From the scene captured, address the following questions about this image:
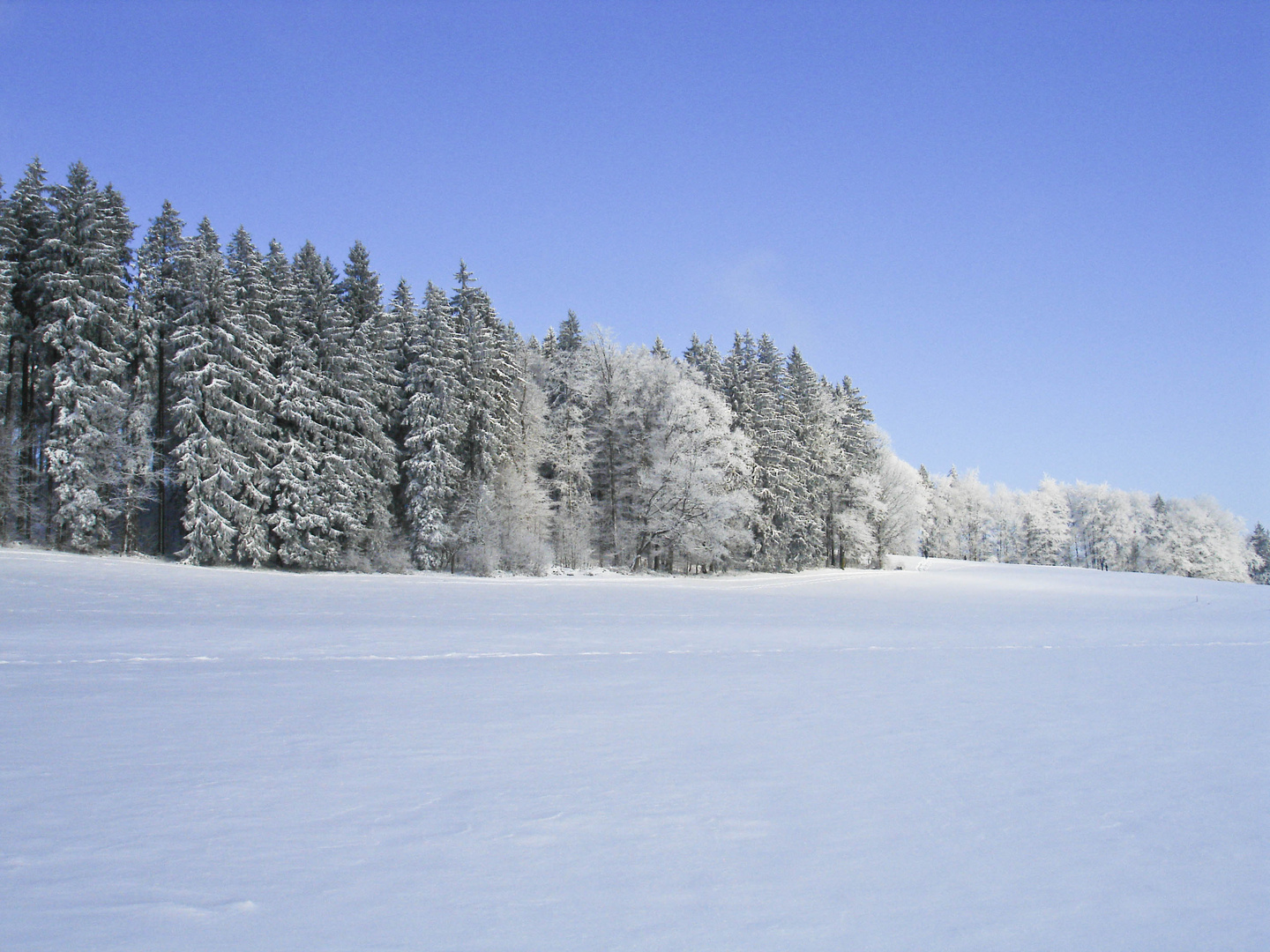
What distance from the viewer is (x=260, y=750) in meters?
5.79

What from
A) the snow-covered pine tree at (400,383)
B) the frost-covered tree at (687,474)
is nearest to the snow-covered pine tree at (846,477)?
the frost-covered tree at (687,474)

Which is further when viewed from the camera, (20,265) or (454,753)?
(20,265)

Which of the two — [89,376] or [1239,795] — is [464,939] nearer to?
[1239,795]

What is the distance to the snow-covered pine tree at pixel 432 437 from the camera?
38.7 meters

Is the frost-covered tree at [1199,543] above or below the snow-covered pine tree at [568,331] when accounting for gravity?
below

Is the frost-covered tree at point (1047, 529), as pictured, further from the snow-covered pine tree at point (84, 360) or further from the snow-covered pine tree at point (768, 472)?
the snow-covered pine tree at point (84, 360)

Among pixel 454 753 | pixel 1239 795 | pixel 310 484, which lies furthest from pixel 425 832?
pixel 310 484

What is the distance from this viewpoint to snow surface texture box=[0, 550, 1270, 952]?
3316 mm

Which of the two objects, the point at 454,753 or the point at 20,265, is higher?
the point at 20,265

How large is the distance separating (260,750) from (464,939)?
138 inches

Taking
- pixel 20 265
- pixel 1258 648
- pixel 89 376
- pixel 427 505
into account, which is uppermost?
pixel 20 265

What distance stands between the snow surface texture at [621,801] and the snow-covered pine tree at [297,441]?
24439 millimetres

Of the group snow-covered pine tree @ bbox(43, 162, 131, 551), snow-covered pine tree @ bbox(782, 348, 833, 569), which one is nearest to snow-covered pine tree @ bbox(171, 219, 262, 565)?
snow-covered pine tree @ bbox(43, 162, 131, 551)

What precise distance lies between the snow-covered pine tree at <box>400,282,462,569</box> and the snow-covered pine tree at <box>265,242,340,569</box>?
13.9 ft
